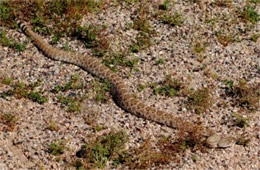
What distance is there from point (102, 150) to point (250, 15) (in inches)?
278

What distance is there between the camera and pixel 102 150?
1038 cm

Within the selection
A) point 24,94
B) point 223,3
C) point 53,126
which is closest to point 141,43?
point 223,3

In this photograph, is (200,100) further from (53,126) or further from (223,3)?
(223,3)

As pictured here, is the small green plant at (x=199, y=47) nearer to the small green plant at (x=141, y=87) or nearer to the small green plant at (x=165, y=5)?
the small green plant at (x=165, y=5)

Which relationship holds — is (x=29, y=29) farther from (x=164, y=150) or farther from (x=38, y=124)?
(x=164, y=150)

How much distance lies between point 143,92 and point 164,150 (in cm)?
227

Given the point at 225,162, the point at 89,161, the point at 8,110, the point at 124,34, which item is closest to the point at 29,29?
the point at 124,34

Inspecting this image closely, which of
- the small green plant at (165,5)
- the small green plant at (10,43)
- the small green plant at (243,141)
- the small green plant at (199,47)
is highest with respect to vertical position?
Answer: the small green plant at (165,5)

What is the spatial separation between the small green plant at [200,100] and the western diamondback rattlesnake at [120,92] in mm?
696

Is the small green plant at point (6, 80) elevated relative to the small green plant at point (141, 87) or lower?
lower

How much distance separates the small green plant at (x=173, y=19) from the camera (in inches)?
585

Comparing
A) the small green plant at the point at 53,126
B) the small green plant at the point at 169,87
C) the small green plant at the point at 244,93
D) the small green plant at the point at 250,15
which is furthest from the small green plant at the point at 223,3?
the small green plant at the point at 53,126

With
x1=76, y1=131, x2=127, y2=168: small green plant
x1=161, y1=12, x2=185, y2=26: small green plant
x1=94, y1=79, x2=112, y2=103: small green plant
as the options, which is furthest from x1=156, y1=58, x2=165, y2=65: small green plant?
x1=76, y1=131, x2=127, y2=168: small green plant

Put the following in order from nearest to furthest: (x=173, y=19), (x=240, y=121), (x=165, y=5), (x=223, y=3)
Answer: (x=240, y=121), (x=173, y=19), (x=165, y=5), (x=223, y=3)
